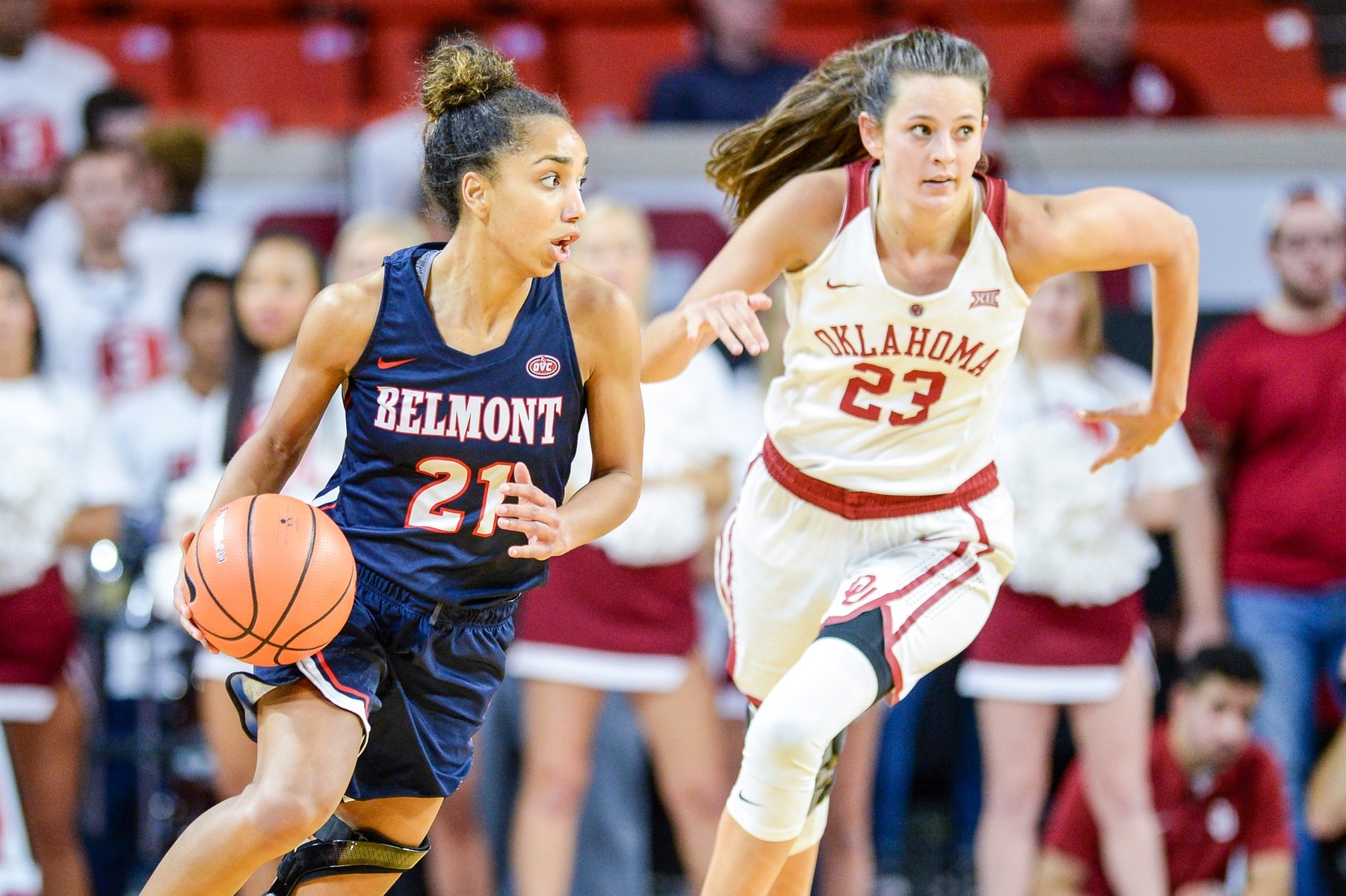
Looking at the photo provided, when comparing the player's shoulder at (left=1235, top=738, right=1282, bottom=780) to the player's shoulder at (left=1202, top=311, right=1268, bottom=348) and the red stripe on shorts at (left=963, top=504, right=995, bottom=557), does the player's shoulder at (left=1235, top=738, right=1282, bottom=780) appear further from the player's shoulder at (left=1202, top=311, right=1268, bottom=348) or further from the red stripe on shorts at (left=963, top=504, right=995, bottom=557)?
the red stripe on shorts at (left=963, top=504, right=995, bottom=557)

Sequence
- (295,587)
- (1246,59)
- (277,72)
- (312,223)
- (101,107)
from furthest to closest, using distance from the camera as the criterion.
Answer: (277,72) < (1246,59) < (101,107) < (312,223) < (295,587)

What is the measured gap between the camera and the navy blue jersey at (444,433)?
3.56 metres

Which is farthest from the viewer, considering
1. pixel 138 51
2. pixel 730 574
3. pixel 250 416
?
pixel 138 51

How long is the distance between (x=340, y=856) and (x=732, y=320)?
143cm

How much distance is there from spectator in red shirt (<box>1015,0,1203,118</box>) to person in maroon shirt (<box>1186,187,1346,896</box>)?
5.64 feet

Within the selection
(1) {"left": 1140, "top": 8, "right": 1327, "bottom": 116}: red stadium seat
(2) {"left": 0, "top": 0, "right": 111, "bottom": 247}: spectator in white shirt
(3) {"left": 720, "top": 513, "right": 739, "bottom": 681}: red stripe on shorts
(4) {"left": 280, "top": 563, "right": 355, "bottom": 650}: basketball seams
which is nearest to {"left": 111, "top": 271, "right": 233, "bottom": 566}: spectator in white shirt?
(2) {"left": 0, "top": 0, "right": 111, "bottom": 247}: spectator in white shirt

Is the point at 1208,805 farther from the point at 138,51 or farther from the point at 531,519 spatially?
the point at 138,51

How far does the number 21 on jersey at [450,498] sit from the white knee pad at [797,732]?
0.73 m

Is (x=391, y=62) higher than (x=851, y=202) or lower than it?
higher

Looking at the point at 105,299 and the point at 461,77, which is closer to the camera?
the point at 461,77

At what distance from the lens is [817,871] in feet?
21.6

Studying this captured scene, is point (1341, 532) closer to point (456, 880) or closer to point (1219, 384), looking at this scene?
point (1219, 384)

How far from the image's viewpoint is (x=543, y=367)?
3.62 m

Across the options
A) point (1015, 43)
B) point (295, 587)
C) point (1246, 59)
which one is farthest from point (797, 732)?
point (1246, 59)
